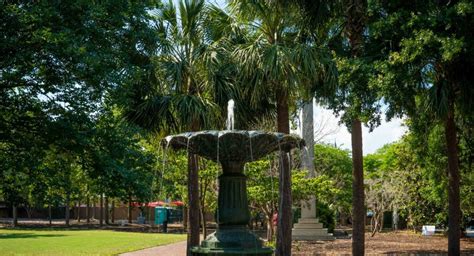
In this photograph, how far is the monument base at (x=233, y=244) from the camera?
944 centimetres

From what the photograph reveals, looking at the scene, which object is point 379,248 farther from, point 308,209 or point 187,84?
point 187,84

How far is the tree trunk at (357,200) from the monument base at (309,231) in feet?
46.9

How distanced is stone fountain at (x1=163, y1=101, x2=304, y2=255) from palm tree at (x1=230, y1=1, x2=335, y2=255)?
4.62 meters

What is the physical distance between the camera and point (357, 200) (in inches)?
578

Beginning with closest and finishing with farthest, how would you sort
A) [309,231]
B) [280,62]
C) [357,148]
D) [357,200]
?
[280,62]
[357,200]
[357,148]
[309,231]

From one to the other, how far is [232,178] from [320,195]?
13.0 m

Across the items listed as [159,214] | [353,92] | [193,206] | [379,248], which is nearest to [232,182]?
[353,92]

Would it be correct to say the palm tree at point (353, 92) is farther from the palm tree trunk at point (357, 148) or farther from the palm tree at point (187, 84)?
the palm tree at point (187, 84)

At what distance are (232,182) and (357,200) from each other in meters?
5.72

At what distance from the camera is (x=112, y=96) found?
13.1m

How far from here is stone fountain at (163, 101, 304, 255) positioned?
956 cm

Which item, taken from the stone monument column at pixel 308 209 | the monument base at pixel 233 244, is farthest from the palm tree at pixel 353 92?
the stone monument column at pixel 308 209

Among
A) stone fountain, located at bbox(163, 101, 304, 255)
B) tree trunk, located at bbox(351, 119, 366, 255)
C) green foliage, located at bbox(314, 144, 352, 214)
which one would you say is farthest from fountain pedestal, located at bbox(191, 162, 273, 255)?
green foliage, located at bbox(314, 144, 352, 214)

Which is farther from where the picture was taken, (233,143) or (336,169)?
(336,169)
